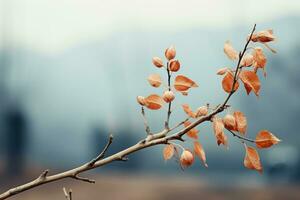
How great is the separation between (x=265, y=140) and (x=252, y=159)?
0.04 feet

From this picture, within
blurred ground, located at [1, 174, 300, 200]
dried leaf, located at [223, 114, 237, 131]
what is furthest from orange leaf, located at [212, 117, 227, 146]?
blurred ground, located at [1, 174, 300, 200]

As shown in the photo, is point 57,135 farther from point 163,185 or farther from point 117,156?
point 117,156

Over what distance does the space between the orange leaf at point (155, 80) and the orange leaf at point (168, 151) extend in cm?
4

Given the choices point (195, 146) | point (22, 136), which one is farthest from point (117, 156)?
point (22, 136)

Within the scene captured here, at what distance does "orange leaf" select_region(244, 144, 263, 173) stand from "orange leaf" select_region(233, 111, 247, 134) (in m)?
0.01

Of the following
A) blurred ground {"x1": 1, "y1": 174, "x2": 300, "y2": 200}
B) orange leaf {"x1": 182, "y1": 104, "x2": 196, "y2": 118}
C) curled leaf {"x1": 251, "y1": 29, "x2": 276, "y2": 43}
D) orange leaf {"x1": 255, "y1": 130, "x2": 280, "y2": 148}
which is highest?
curled leaf {"x1": 251, "y1": 29, "x2": 276, "y2": 43}

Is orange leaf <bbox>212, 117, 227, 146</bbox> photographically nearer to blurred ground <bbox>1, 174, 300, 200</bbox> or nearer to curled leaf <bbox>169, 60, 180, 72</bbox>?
curled leaf <bbox>169, 60, 180, 72</bbox>

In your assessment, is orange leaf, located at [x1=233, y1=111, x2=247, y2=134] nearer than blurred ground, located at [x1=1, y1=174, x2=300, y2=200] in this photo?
Yes

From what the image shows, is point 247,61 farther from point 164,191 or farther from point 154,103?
point 164,191

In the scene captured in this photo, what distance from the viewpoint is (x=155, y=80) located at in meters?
0.31

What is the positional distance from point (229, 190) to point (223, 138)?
144 inches

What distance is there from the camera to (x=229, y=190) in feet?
12.6

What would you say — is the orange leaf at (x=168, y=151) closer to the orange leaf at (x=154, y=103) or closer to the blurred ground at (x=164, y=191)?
the orange leaf at (x=154, y=103)

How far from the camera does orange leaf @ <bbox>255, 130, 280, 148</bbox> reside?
0.28m
